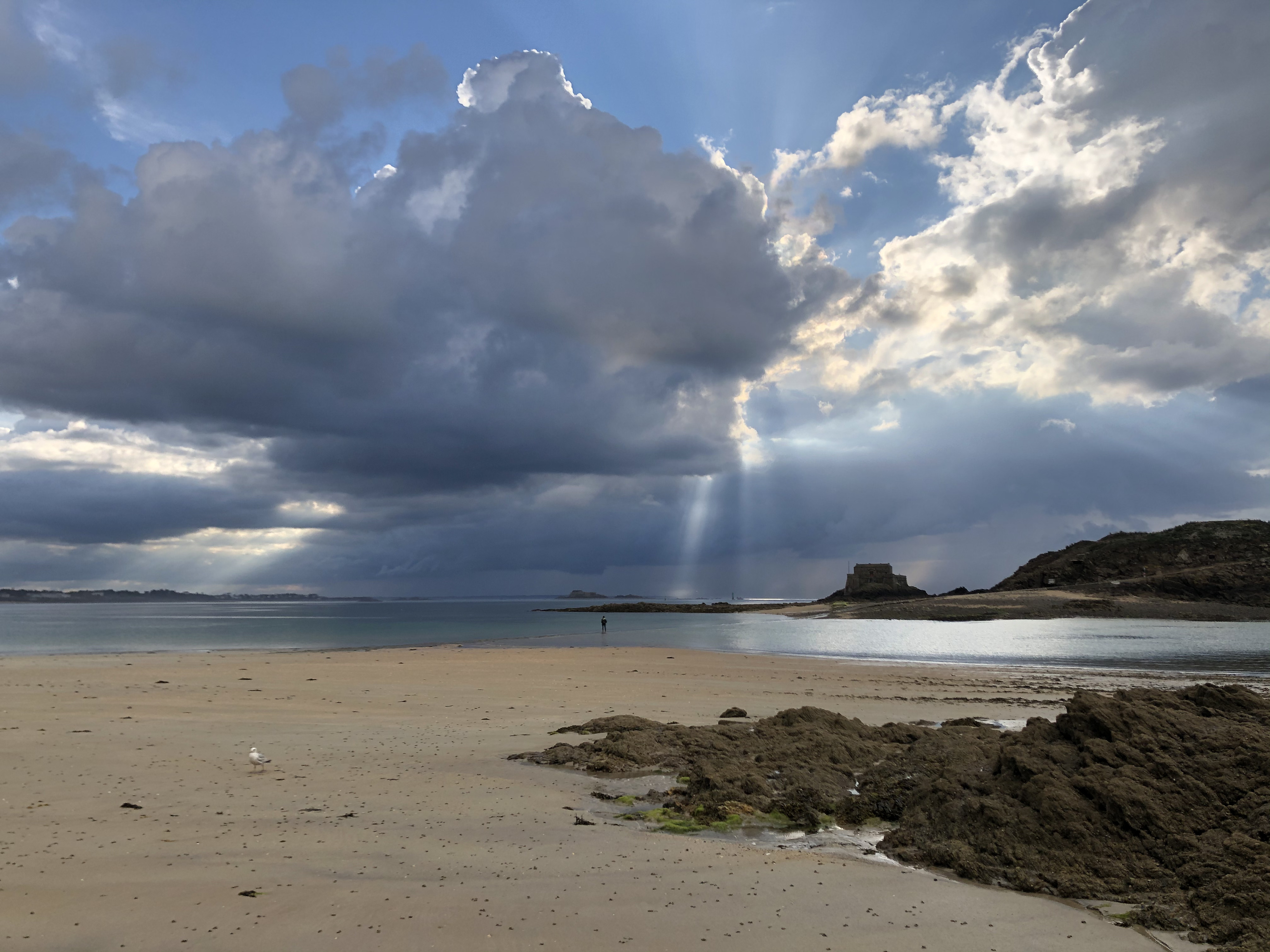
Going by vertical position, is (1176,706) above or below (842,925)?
above

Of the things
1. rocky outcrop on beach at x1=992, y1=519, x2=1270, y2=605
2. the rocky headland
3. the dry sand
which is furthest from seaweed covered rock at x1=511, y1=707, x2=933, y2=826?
rocky outcrop on beach at x1=992, y1=519, x2=1270, y2=605

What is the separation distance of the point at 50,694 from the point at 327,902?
18930 millimetres

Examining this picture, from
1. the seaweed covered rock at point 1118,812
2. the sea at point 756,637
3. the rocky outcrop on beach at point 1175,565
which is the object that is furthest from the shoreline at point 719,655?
the rocky outcrop on beach at point 1175,565

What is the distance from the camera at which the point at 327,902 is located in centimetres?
560

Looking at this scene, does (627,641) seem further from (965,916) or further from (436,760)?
(965,916)

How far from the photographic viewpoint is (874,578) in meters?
148

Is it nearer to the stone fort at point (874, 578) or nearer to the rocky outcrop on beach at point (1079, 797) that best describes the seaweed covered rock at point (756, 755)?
the rocky outcrop on beach at point (1079, 797)

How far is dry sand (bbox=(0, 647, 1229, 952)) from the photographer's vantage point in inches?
205

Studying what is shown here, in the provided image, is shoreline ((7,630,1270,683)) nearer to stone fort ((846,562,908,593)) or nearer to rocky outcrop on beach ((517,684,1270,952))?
rocky outcrop on beach ((517,684,1270,952))

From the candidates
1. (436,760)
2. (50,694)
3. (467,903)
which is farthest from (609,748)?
(50,694)

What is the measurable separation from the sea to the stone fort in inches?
2164

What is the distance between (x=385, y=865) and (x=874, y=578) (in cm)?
15377

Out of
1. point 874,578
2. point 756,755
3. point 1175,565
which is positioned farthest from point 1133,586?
point 756,755

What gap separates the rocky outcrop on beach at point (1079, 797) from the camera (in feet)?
19.7
